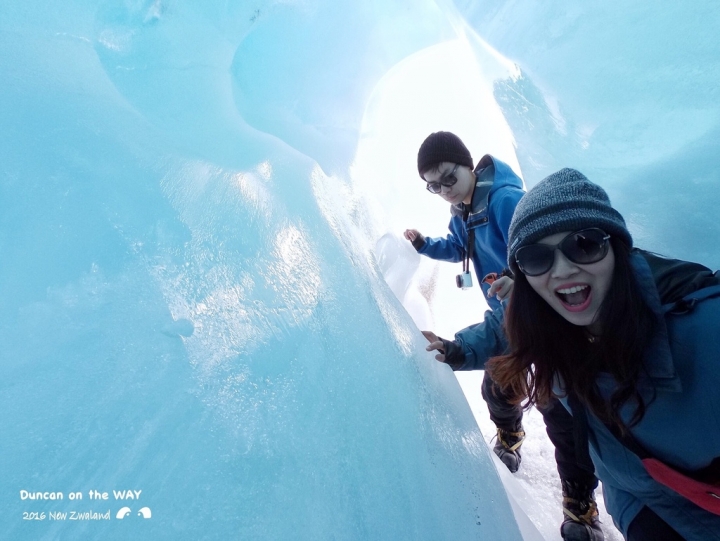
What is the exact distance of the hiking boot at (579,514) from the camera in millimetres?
1531

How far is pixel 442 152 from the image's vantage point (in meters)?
1.91

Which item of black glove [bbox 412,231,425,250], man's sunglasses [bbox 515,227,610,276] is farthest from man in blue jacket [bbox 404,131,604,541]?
man's sunglasses [bbox 515,227,610,276]

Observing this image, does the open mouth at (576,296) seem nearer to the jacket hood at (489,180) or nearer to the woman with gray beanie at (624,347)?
the woman with gray beanie at (624,347)

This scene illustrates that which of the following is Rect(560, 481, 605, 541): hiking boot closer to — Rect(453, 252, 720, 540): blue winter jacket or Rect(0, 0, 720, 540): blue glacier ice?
Rect(0, 0, 720, 540): blue glacier ice

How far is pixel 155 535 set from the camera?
0.79 m

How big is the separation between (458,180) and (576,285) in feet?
3.66

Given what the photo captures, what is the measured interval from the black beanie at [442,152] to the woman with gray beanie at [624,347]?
101cm

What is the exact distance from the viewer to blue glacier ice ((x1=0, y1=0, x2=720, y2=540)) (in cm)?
87

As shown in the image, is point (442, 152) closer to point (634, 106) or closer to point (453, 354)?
point (453, 354)

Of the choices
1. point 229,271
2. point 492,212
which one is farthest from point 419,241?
point 229,271

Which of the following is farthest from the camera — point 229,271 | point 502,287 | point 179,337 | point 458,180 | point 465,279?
point 465,279

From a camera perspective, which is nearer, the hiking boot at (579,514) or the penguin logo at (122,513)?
the penguin logo at (122,513)

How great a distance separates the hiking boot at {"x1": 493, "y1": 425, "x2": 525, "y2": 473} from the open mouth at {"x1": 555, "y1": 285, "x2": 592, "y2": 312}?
1508mm

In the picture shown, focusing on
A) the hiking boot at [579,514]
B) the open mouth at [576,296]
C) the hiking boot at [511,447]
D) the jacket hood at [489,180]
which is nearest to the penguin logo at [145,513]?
the open mouth at [576,296]
